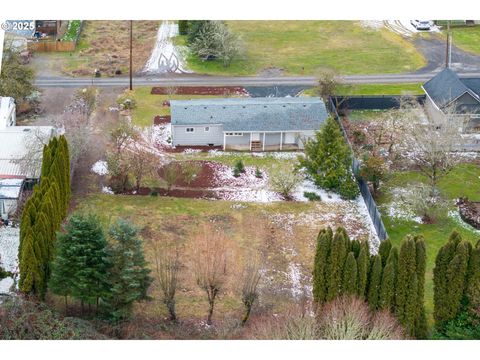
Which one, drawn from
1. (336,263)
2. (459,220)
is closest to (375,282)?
(336,263)

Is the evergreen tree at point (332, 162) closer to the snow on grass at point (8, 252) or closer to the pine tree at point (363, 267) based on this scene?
the pine tree at point (363, 267)

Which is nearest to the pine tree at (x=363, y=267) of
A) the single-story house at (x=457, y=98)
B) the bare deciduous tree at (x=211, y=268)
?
the bare deciduous tree at (x=211, y=268)

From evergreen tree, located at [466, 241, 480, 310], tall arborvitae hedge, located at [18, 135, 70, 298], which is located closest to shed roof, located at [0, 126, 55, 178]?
tall arborvitae hedge, located at [18, 135, 70, 298]

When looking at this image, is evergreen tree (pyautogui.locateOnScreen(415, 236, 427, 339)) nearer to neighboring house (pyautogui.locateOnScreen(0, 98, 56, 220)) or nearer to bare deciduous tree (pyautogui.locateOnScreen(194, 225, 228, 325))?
bare deciduous tree (pyautogui.locateOnScreen(194, 225, 228, 325))

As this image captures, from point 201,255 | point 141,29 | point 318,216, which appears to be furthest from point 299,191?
point 141,29

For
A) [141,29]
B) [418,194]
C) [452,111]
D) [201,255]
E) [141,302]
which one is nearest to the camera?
[141,302]

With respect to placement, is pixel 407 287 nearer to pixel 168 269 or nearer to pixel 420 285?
pixel 420 285

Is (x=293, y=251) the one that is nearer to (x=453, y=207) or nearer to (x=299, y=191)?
(x=299, y=191)
